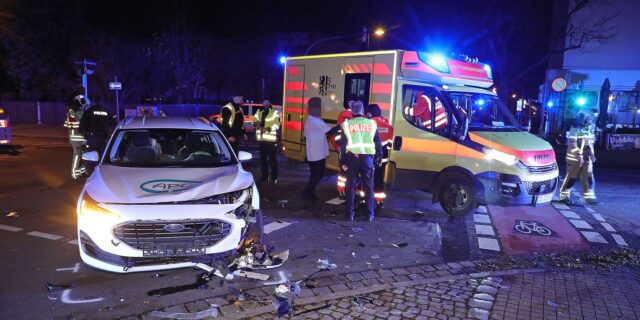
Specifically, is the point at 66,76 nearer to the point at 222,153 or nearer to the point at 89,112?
the point at 89,112

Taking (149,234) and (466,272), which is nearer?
(149,234)

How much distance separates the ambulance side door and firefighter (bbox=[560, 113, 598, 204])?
3369 millimetres

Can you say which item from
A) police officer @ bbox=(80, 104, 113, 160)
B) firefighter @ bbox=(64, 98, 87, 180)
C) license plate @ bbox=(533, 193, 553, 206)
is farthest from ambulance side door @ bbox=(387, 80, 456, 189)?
firefighter @ bbox=(64, 98, 87, 180)

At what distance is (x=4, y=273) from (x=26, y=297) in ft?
2.71

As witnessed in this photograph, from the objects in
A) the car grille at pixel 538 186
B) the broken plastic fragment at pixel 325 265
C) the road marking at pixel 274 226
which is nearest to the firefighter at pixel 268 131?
the road marking at pixel 274 226

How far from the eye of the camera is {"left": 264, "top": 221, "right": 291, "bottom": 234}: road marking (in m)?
6.87

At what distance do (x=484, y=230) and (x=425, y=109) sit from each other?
2266mm

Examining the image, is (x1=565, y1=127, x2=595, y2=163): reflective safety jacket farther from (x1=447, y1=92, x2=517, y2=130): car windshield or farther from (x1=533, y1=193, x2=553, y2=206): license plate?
(x1=533, y1=193, x2=553, y2=206): license plate

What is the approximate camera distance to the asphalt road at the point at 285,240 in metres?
4.53

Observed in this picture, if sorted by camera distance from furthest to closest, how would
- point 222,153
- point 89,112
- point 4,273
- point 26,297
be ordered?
1. point 89,112
2. point 222,153
3. point 4,273
4. point 26,297

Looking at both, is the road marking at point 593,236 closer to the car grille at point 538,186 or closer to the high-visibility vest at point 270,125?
the car grille at point 538,186

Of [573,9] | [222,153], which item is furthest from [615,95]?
[222,153]

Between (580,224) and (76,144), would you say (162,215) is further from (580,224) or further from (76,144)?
(76,144)

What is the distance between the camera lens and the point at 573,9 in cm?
2653
